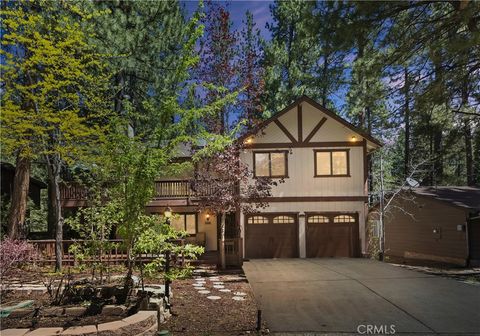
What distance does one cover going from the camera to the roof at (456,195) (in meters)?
19.0

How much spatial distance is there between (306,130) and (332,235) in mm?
4814

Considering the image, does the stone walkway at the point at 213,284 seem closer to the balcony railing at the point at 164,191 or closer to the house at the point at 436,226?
the balcony railing at the point at 164,191

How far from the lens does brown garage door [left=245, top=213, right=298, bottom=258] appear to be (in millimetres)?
18322

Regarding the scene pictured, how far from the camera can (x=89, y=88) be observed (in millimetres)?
13617

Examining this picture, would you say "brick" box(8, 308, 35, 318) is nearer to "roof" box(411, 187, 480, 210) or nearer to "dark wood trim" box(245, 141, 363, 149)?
"dark wood trim" box(245, 141, 363, 149)

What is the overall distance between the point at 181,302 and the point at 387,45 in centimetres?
734

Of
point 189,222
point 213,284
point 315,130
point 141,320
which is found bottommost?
point 213,284

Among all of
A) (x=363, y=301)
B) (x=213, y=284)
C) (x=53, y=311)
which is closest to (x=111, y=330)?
(x=53, y=311)

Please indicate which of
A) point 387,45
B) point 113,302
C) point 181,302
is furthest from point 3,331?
point 387,45

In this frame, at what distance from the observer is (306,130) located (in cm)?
1864

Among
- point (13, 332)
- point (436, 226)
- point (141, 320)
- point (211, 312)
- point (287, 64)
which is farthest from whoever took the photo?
point (287, 64)

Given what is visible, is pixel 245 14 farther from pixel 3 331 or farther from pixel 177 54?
pixel 3 331

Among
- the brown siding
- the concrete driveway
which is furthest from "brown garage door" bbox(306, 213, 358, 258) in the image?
the brown siding

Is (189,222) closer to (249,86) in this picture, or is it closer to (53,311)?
(249,86)
